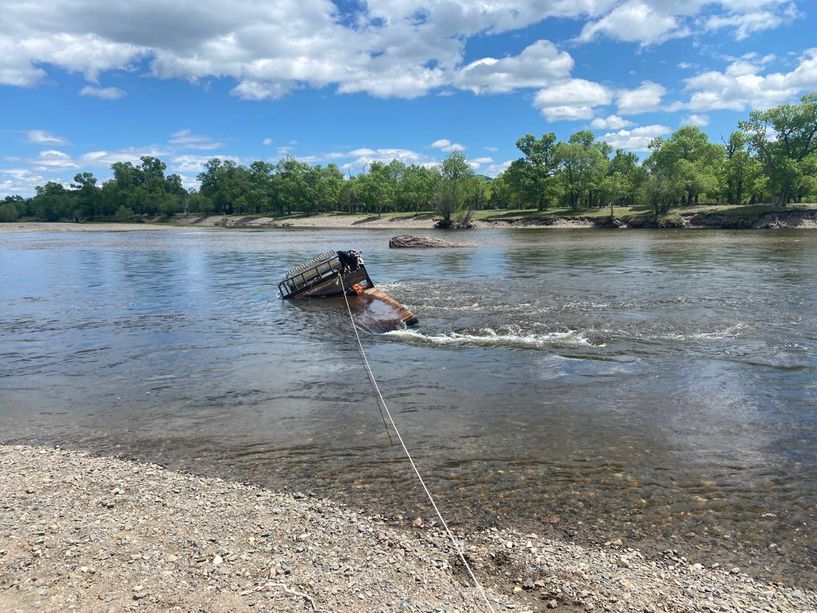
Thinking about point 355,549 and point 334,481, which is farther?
point 334,481

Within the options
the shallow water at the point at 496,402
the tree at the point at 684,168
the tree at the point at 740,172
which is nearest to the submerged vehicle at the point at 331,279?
the shallow water at the point at 496,402

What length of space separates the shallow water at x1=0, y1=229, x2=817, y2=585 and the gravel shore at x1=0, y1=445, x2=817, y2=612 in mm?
566

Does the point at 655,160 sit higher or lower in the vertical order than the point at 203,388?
higher

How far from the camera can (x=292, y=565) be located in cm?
609

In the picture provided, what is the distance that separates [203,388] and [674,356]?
531 inches

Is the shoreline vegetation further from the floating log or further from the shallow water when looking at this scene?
the shallow water

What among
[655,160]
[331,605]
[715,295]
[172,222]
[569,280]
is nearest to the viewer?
[331,605]

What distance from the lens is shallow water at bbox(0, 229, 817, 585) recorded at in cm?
764

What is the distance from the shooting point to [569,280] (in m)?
31.4

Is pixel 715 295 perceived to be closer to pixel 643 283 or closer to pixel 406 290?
pixel 643 283

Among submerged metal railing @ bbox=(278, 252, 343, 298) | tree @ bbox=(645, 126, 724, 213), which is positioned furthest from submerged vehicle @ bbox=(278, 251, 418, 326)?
tree @ bbox=(645, 126, 724, 213)

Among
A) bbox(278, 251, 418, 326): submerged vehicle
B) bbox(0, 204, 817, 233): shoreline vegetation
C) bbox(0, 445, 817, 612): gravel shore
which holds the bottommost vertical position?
bbox(0, 445, 817, 612): gravel shore

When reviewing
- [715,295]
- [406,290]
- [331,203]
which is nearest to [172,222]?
[331,203]

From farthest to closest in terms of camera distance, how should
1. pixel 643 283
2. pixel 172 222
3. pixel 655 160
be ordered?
1. pixel 172 222
2. pixel 655 160
3. pixel 643 283
